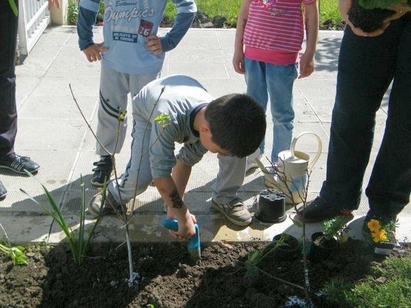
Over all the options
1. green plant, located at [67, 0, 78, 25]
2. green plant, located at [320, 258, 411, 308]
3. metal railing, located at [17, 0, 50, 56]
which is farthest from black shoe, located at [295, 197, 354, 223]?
green plant, located at [67, 0, 78, 25]

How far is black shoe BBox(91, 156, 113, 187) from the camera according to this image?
4062 mm

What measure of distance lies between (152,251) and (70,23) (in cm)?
580

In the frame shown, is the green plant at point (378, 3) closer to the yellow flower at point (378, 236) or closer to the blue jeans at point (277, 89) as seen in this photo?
the yellow flower at point (378, 236)

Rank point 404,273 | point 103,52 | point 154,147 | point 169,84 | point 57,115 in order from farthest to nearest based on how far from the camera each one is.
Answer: point 57,115
point 103,52
point 169,84
point 154,147
point 404,273

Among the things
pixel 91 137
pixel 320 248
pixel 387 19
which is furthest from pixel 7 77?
pixel 387 19

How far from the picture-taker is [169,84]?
337cm

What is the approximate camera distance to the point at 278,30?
3.89 metres

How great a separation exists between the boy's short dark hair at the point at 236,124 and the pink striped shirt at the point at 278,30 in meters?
1.04

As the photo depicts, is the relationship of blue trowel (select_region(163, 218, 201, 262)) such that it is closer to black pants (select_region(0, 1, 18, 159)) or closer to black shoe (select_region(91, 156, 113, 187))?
black shoe (select_region(91, 156, 113, 187))

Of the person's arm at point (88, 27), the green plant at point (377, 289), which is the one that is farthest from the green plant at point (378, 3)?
the person's arm at point (88, 27)

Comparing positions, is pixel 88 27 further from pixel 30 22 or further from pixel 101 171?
pixel 30 22

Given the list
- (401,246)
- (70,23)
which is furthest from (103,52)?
(70,23)

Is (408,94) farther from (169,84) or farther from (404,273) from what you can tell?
(169,84)

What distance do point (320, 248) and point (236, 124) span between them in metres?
0.88
